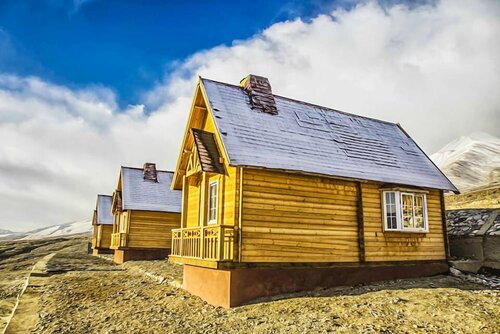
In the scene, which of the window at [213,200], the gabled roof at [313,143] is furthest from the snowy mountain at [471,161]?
the window at [213,200]

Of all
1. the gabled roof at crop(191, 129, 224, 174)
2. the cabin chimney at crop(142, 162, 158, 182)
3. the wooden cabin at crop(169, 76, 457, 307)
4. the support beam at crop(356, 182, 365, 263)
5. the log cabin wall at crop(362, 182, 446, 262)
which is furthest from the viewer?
the cabin chimney at crop(142, 162, 158, 182)

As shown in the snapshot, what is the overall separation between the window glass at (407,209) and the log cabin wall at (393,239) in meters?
0.46

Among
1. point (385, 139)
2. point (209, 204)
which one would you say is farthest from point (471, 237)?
point (209, 204)

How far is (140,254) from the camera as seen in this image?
27.9 m

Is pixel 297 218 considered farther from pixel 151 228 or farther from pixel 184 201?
pixel 151 228

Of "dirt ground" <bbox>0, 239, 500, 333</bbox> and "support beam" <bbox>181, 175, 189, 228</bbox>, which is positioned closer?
"dirt ground" <bbox>0, 239, 500, 333</bbox>

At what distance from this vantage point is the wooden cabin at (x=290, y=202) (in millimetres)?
11938

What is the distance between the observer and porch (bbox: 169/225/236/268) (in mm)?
11516

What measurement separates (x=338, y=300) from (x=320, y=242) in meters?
2.35

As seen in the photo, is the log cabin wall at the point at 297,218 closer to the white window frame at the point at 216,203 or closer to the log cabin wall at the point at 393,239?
the log cabin wall at the point at 393,239

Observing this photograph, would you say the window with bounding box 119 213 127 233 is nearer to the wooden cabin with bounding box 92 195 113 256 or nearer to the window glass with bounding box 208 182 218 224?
the wooden cabin with bounding box 92 195 113 256

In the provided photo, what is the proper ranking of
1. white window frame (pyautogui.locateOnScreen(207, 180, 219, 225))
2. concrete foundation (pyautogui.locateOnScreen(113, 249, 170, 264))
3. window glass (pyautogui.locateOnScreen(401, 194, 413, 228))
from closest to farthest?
white window frame (pyautogui.locateOnScreen(207, 180, 219, 225)) → window glass (pyautogui.locateOnScreen(401, 194, 413, 228)) → concrete foundation (pyautogui.locateOnScreen(113, 249, 170, 264))

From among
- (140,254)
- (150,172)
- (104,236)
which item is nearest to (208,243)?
(140,254)

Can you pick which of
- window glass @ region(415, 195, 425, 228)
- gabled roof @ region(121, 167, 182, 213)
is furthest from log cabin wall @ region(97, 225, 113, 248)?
window glass @ region(415, 195, 425, 228)
